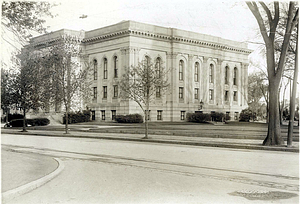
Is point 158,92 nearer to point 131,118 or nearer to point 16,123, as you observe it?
point 131,118

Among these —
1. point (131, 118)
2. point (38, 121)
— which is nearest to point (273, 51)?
point (131, 118)

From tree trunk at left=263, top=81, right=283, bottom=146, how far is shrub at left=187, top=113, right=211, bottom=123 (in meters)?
3.29

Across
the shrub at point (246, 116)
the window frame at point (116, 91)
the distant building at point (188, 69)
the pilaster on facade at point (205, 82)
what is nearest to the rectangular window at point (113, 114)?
the distant building at point (188, 69)

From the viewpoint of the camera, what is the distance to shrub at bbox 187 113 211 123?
62.5 ft

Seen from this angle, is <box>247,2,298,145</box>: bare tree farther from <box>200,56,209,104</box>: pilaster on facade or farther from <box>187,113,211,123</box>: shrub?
<box>187,113,211,123</box>: shrub

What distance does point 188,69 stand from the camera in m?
19.6

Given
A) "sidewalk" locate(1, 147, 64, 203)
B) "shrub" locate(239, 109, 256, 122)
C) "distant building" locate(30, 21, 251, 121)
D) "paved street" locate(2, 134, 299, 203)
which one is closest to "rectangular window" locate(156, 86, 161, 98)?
"distant building" locate(30, 21, 251, 121)

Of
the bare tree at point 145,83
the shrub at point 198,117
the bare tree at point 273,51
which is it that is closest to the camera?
the bare tree at point 273,51

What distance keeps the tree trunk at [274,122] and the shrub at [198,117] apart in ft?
10.8

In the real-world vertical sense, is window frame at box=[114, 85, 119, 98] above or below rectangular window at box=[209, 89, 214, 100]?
above

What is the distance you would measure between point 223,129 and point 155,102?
16.3ft

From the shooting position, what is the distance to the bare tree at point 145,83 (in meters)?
22.9

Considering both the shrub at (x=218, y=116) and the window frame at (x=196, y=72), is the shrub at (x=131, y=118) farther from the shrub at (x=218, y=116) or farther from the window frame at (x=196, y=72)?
the shrub at (x=218, y=116)

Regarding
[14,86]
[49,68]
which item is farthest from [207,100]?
[14,86]
